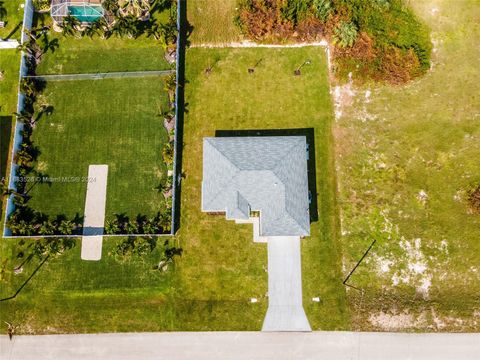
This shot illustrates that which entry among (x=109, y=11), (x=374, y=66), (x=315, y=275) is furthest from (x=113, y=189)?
(x=374, y=66)

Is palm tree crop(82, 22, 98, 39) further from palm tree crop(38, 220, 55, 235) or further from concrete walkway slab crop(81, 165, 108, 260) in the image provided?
palm tree crop(38, 220, 55, 235)

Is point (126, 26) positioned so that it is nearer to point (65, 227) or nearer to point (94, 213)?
point (94, 213)

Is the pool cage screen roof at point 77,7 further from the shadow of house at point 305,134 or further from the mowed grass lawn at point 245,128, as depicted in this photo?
the shadow of house at point 305,134

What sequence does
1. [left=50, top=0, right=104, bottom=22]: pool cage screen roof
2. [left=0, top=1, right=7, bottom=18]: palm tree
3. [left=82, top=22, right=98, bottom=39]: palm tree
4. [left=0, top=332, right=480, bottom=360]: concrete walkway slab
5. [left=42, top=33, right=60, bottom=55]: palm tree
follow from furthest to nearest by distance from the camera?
[left=0, top=1, right=7, bottom=18]: palm tree, [left=42, top=33, right=60, bottom=55]: palm tree, [left=82, top=22, right=98, bottom=39]: palm tree, [left=50, top=0, right=104, bottom=22]: pool cage screen roof, [left=0, top=332, right=480, bottom=360]: concrete walkway slab

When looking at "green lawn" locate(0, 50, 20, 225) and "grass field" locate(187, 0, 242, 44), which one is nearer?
"green lawn" locate(0, 50, 20, 225)

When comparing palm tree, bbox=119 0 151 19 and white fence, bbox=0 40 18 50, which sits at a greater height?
palm tree, bbox=119 0 151 19

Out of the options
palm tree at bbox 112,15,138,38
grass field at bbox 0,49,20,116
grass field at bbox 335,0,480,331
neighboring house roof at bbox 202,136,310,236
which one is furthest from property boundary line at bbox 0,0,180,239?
grass field at bbox 335,0,480,331

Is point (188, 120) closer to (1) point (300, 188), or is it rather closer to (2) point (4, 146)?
(1) point (300, 188)
